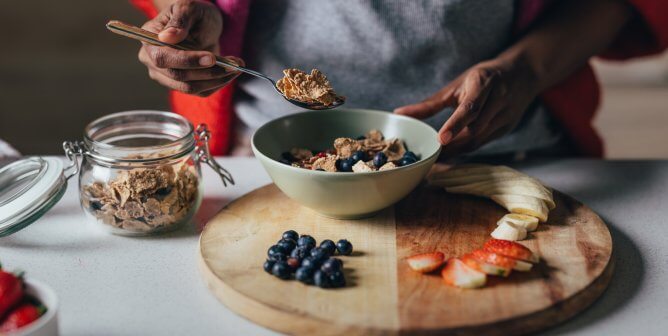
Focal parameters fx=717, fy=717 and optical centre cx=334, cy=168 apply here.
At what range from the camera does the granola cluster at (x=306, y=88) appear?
130 cm

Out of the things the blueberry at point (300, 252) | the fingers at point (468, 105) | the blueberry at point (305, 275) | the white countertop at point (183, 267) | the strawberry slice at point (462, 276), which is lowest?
the white countertop at point (183, 267)

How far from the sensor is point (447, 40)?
160 centimetres

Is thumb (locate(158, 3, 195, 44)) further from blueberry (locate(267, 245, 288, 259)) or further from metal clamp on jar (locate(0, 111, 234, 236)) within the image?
blueberry (locate(267, 245, 288, 259))

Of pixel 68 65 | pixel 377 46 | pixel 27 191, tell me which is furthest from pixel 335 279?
pixel 68 65

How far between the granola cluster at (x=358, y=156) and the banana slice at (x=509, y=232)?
7.9 inches

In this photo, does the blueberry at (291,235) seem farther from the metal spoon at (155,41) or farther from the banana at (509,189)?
the banana at (509,189)

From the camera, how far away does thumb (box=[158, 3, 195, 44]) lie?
1234mm

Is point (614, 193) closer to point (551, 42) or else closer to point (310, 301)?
point (551, 42)

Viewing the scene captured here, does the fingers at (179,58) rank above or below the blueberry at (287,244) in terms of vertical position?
above

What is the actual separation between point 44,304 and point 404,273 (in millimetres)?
513

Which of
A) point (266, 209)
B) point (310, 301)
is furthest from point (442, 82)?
point (310, 301)

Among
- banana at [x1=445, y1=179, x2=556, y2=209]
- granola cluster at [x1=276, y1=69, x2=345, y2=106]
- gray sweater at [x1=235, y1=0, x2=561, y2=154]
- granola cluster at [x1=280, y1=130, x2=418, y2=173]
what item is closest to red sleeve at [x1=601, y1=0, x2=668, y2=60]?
gray sweater at [x1=235, y1=0, x2=561, y2=154]

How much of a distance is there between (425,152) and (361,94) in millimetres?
332

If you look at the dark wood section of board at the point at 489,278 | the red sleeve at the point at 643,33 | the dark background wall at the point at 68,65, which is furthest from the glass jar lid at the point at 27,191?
the dark background wall at the point at 68,65
